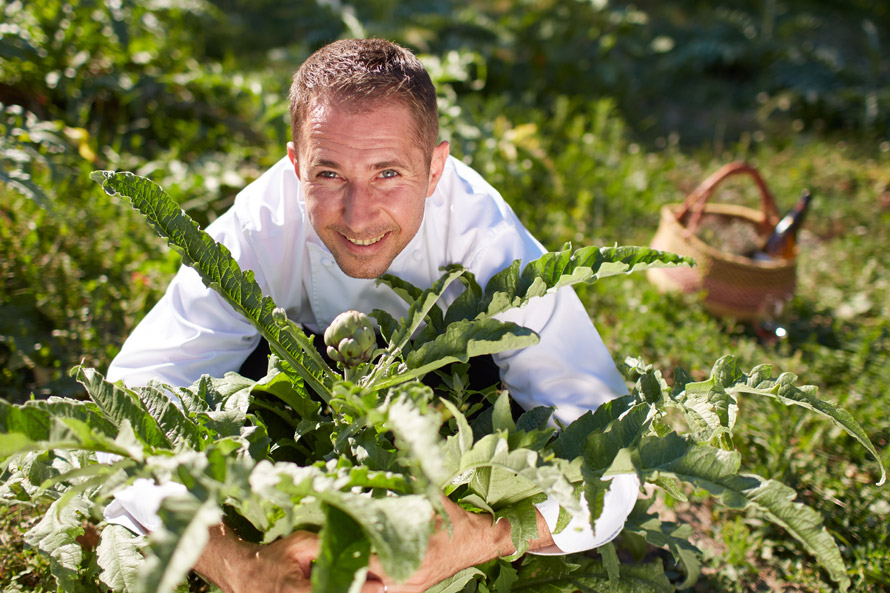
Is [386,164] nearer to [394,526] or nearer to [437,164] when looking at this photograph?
[437,164]

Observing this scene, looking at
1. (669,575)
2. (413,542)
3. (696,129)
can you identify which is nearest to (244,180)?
(669,575)

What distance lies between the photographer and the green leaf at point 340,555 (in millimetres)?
1173

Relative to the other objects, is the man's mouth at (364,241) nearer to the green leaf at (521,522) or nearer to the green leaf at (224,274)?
the green leaf at (224,274)

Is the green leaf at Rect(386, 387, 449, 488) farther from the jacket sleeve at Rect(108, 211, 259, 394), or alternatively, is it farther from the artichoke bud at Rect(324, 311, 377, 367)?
the jacket sleeve at Rect(108, 211, 259, 394)

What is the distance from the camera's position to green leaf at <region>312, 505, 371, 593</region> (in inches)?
46.2

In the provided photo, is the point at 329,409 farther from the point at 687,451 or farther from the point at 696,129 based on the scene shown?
the point at 696,129

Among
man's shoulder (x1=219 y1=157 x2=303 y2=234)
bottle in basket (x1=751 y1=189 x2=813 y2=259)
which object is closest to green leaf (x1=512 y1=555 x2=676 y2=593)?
man's shoulder (x1=219 y1=157 x2=303 y2=234)

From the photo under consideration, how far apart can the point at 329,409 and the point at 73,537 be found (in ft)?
2.43

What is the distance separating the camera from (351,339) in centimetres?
158

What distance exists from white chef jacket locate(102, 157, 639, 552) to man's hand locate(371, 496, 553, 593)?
13 cm

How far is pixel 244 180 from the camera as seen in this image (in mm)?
3773

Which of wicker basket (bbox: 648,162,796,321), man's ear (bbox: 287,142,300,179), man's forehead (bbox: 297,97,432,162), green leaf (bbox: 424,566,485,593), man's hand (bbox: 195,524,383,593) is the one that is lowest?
wicker basket (bbox: 648,162,796,321)

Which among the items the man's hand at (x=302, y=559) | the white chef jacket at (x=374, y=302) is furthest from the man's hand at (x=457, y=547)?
the white chef jacket at (x=374, y=302)

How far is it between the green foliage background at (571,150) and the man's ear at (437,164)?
134cm
